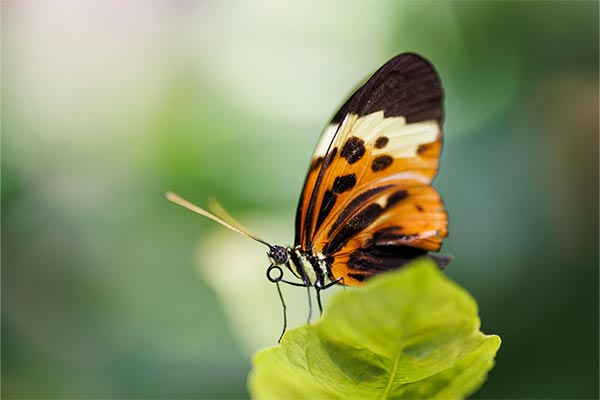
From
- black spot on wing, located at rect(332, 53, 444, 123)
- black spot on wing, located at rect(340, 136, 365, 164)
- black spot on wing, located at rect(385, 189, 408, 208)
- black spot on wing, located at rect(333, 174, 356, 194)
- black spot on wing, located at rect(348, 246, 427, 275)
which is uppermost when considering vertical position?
black spot on wing, located at rect(332, 53, 444, 123)

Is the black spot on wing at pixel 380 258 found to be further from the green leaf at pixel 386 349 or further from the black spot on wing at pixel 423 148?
the green leaf at pixel 386 349

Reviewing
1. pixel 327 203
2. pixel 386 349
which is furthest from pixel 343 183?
pixel 386 349

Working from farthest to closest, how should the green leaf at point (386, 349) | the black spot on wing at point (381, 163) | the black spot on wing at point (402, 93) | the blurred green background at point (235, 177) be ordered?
the blurred green background at point (235, 177) < the black spot on wing at point (381, 163) < the black spot on wing at point (402, 93) < the green leaf at point (386, 349)

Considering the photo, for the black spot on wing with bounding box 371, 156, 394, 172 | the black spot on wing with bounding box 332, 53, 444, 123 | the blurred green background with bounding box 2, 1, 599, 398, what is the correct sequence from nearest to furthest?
the black spot on wing with bounding box 332, 53, 444, 123
the black spot on wing with bounding box 371, 156, 394, 172
the blurred green background with bounding box 2, 1, 599, 398

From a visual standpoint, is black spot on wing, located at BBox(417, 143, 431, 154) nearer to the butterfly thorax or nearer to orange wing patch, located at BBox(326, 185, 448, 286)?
orange wing patch, located at BBox(326, 185, 448, 286)

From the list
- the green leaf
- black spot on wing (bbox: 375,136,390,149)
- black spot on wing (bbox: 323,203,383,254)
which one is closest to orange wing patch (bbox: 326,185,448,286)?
black spot on wing (bbox: 323,203,383,254)

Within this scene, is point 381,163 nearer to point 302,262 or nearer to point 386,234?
point 386,234

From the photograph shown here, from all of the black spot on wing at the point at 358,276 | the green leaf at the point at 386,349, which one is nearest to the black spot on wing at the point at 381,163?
the black spot on wing at the point at 358,276
